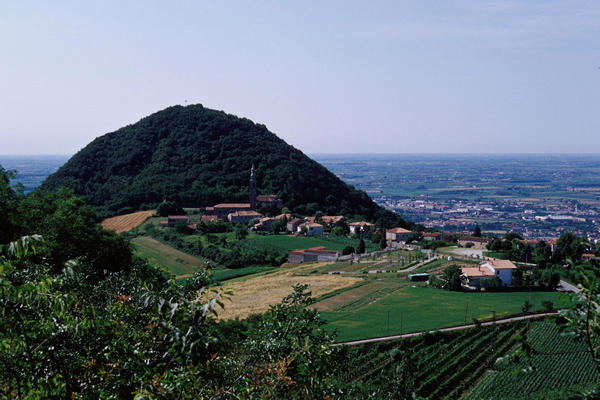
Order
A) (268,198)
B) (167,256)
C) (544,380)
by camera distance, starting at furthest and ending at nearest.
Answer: (268,198)
(167,256)
(544,380)

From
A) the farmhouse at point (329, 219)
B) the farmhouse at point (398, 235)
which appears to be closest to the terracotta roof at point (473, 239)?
the farmhouse at point (398, 235)

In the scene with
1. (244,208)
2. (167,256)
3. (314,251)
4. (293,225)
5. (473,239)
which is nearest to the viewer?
(167,256)

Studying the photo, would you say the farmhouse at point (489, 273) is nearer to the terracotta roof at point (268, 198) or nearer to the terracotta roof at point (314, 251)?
the terracotta roof at point (314, 251)

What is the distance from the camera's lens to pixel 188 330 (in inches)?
197

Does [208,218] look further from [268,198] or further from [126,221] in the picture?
[268,198]

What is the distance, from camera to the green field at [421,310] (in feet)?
116

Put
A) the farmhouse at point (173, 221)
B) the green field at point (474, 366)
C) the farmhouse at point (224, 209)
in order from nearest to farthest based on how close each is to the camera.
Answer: the green field at point (474, 366) → the farmhouse at point (173, 221) → the farmhouse at point (224, 209)

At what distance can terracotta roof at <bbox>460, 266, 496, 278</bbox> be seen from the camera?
49.3 meters

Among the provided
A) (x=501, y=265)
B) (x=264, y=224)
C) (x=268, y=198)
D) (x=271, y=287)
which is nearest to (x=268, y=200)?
(x=268, y=198)

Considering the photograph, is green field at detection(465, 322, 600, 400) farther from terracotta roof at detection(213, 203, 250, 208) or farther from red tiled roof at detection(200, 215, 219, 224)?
terracotta roof at detection(213, 203, 250, 208)

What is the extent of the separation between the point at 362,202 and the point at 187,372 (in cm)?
9981

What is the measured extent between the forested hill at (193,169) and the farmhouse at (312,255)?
26.0m

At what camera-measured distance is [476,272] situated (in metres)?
49.8

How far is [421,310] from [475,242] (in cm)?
3597
